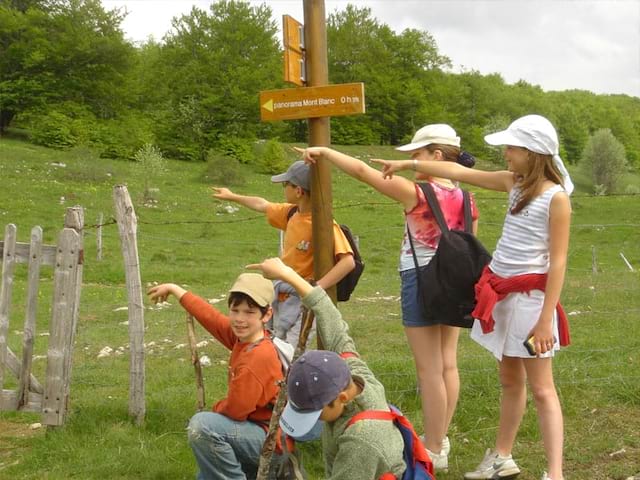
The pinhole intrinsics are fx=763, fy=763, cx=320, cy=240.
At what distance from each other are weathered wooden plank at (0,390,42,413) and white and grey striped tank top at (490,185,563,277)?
11.7 ft

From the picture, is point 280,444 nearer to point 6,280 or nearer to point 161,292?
point 161,292

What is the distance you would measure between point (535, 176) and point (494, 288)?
58 cm

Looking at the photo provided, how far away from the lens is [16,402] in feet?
18.3

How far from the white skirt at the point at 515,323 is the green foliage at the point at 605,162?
5563 centimetres

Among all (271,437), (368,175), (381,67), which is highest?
(381,67)

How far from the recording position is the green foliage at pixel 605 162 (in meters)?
56.5

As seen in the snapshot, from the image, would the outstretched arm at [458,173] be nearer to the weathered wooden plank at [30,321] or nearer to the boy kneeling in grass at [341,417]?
the boy kneeling in grass at [341,417]

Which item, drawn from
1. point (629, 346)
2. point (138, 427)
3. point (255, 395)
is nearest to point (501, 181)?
point (255, 395)

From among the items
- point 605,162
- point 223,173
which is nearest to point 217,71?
point 223,173

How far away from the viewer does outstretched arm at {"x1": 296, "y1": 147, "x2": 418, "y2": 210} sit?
3.81 meters

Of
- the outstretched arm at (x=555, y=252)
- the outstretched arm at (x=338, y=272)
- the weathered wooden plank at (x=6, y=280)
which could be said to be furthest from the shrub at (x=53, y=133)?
the outstretched arm at (x=555, y=252)

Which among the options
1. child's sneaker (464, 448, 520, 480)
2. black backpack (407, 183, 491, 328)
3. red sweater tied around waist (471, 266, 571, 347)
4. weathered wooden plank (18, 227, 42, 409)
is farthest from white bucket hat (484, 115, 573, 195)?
weathered wooden plank (18, 227, 42, 409)

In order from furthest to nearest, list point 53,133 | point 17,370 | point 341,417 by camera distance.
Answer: point 53,133 < point 17,370 < point 341,417

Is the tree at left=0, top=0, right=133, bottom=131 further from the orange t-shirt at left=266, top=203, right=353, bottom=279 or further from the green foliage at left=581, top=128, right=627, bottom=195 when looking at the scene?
the orange t-shirt at left=266, top=203, right=353, bottom=279
